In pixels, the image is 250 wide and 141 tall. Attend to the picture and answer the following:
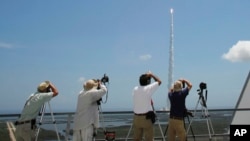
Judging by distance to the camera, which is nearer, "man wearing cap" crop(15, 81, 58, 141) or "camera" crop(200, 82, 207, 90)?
"man wearing cap" crop(15, 81, 58, 141)

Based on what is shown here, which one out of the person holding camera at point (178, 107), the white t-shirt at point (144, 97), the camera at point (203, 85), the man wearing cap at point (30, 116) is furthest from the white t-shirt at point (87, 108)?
the camera at point (203, 85)

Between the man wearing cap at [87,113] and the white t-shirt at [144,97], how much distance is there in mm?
758

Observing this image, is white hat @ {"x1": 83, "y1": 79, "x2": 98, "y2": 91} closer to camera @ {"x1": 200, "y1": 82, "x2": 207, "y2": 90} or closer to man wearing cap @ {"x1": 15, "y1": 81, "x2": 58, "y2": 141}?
man wearing cap @ {"x1": 15, "y1": 81, "x2": 58, "y2": 141}

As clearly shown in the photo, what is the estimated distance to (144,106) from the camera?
21.0 feet

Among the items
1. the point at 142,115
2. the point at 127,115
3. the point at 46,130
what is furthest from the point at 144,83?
the point at 46,130

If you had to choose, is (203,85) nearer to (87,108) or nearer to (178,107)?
(178,107)

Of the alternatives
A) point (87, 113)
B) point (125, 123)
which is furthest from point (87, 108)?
point (125, 123)

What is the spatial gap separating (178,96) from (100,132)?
1.88 m

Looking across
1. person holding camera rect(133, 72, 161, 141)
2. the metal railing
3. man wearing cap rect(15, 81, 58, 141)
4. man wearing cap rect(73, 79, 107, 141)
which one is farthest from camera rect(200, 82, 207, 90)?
man wearing cap rect(15, 81, 58, 141)

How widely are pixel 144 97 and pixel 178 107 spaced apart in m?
0.67

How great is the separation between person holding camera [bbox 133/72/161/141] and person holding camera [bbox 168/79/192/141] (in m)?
0.36

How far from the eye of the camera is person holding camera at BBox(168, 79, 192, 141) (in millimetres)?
6379

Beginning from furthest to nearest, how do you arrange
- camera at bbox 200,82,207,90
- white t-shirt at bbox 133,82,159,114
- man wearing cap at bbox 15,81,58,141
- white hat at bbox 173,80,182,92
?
1. camera at bbox 200,82,207,90
2. white hat at bbox 173,80,182,92
3. white t-shirt at bbox 133,82,159,114
4. man wearing cap at bbox 15,81,58,141

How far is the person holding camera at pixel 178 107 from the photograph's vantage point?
6379 mm
